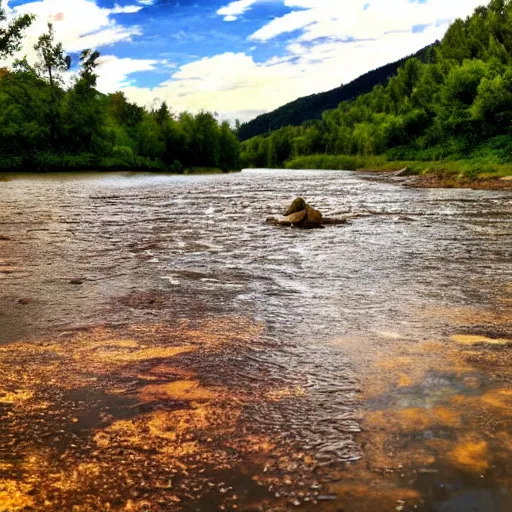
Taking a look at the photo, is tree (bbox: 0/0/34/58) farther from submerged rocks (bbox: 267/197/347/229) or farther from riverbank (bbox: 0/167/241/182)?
submerged rocks (bbox: 267/197/347/229)

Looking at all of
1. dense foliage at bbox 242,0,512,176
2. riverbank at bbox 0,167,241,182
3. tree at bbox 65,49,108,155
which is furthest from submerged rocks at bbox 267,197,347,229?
tree at bbox 65,49,108,155

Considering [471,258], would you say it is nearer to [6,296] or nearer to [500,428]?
A: [500,428]

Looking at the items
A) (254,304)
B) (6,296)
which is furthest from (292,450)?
(6,296)

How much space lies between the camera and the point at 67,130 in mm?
67438

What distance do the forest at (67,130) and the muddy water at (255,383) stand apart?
5327 centimetres

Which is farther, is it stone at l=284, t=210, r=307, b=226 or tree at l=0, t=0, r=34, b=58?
tree at l=0, t=0, r=34, b=58

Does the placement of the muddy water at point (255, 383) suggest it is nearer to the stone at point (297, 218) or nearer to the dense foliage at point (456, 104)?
the stone at point (297, 218)

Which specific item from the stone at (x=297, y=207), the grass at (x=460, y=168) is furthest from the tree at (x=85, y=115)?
the stone at (x=297, y=207)

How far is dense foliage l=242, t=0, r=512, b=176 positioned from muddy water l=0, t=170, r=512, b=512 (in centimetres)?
3574

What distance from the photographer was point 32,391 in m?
3.81

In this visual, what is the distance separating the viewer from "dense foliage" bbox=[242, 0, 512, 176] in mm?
48375

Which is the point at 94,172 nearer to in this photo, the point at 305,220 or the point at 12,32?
the point at 12,32

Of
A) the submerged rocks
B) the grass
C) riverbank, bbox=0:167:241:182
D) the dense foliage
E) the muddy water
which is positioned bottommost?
the muddy water

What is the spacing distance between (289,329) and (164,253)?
16.5ft
